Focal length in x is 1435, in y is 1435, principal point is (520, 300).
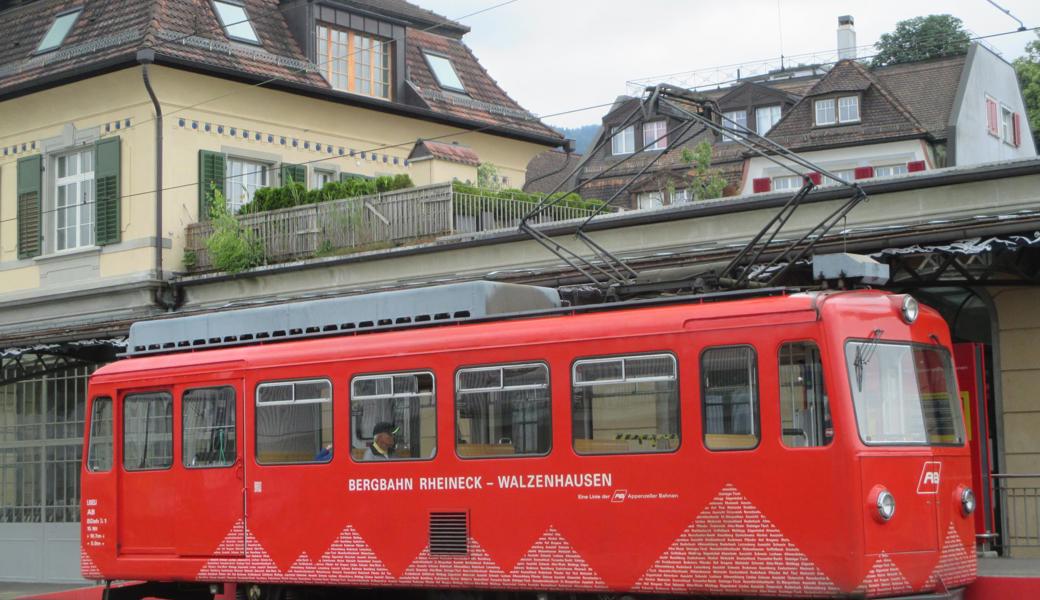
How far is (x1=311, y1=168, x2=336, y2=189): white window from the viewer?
25.4 m

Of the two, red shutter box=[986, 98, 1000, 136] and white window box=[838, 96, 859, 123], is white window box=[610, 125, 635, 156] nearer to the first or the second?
white window box=[838, 96, 859, 123]

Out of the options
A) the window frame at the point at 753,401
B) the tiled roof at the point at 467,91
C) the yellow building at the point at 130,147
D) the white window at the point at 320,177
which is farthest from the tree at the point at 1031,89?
the window frame at the point at 753,401

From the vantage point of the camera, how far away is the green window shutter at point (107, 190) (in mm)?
23469

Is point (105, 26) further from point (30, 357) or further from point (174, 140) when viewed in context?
point (30, 357)

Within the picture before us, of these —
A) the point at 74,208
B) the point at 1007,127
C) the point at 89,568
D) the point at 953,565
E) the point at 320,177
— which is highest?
the point at 1007,127

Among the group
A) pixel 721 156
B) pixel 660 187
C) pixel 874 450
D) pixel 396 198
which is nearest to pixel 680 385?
pixel 874 450

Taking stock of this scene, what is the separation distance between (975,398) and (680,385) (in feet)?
18.9

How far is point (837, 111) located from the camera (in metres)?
47.3

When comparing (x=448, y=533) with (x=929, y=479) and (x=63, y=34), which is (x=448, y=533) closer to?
(x=929, y=479)

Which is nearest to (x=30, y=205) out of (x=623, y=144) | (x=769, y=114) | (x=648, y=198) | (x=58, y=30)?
(x=58, y=30)

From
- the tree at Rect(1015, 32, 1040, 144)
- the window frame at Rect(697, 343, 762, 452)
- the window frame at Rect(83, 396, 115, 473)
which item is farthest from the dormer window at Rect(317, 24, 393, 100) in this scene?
the tree at Rect(1015, 32, 1040, 144)

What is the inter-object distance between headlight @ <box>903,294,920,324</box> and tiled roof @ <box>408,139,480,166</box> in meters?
12.8

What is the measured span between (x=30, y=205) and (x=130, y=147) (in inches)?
118

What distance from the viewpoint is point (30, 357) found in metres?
25.4
